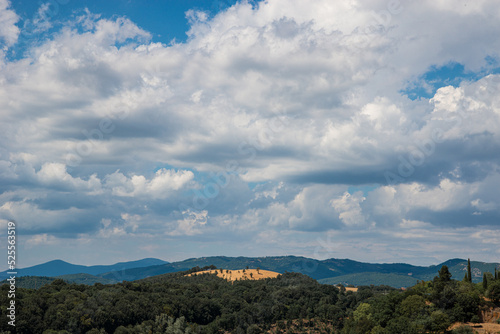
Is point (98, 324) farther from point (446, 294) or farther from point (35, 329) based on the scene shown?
point (446, 294)

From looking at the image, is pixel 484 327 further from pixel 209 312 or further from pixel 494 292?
pixel 209 312

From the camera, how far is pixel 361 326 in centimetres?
13562

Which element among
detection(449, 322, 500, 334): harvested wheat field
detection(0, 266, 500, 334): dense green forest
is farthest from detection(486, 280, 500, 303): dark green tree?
detection(449, 322, 500, 334): harvested wheat field

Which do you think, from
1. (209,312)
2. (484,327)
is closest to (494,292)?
(484,327)

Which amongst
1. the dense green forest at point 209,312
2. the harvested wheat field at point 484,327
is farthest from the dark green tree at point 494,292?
the harvested wheat field at point 484,327

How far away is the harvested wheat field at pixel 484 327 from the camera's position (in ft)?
327

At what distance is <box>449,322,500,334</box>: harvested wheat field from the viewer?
9962 cm

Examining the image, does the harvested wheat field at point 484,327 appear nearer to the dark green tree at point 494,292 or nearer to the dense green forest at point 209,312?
the dense green forest at point 209,312

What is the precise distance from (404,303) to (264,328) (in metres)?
80.8

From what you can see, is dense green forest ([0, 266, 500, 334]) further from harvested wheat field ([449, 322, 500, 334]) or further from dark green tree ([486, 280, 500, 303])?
harvested wheat field ([449, 322, 500, 334])

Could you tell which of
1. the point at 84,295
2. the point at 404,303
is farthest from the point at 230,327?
the point at 404,303

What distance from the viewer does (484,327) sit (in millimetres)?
104688

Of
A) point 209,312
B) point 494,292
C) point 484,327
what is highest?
point 494,292

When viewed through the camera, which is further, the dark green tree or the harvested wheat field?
the dark green tree
